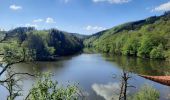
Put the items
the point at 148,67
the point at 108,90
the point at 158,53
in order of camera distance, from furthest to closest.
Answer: the point at 158,53
the point at 148,67
the point at 108,90

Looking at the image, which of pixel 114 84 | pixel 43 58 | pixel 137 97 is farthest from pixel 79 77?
pixel 43 58

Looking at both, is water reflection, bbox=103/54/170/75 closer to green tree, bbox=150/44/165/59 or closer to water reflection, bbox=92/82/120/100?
water reflection, bbox=92/82/120/100

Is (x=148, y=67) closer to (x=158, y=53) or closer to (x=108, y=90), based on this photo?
(x=158, y=53)

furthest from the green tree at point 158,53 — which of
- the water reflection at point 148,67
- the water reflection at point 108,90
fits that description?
the water reflection at point 108,90

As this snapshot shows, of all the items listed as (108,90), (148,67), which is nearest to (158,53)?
(148,67)

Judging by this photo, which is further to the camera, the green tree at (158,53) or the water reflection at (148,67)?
the green tree at (158,53)

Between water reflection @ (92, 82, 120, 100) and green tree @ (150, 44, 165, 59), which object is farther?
green tree @ (150, 44, 165, 59)

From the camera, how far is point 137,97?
6512cm

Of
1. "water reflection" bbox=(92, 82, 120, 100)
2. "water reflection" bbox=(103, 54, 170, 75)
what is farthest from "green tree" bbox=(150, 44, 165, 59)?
"water reflection" bbox=(92, 82, 120, 100)

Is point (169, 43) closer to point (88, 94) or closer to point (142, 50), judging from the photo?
point (142, 50)

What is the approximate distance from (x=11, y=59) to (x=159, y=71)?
106703mm

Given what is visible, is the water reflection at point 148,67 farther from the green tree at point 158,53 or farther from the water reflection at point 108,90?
the green tree at point 158,53

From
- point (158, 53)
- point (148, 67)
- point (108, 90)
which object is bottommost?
point (108, 90)

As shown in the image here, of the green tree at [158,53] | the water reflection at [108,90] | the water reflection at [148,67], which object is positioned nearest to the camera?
the water reflection at [108,90]
